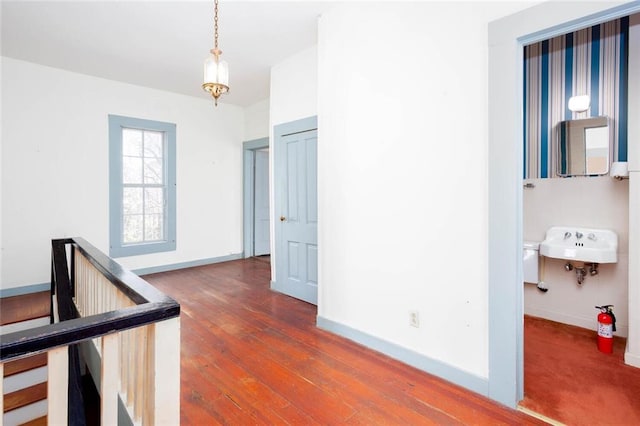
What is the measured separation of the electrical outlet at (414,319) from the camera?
2299mm

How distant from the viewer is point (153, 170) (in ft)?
16.9

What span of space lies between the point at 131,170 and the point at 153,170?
32cm

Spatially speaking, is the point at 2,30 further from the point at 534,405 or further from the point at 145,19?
the point at 534,405

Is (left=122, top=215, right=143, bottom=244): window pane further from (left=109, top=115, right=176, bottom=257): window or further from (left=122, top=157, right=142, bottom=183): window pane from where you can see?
(left=122, top=157, right=142, bottom=183): window pane

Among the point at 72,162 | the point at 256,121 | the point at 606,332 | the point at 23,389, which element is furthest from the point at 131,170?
the point at 606,332

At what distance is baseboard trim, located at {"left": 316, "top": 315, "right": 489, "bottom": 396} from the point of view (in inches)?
78.4

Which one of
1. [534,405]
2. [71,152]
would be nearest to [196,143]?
[71,152]

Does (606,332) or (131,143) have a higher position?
(131,143)

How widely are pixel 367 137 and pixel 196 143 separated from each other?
3864mm

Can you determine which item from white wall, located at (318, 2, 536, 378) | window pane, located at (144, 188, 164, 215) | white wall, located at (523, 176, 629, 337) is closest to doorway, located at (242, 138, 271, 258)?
window pane, located at (144, 188, 164, 215)

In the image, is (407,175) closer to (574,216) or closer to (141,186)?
(574,216)

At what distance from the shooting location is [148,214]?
5098 mm

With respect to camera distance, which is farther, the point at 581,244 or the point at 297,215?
the point at 297,215

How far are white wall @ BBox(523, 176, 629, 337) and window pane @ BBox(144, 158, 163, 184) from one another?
5.15 metres
